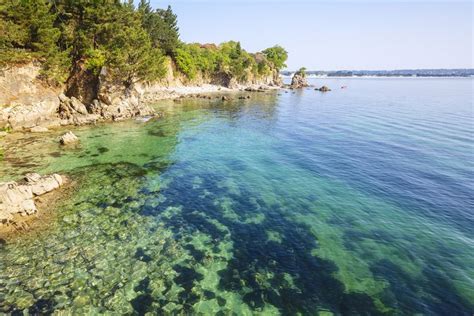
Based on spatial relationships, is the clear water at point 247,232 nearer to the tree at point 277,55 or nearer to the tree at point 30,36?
the tree at point 30,36

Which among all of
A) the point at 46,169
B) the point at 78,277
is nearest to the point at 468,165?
the point at 78,277

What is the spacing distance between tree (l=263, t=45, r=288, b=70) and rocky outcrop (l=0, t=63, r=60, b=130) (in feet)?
462

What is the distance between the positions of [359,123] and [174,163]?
42476 millimetres

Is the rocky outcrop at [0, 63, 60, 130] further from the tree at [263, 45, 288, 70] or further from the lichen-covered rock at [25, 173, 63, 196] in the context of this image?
the tree at [263, 45, 288, 70]

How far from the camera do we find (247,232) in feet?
60.2

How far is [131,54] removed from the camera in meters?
54.1

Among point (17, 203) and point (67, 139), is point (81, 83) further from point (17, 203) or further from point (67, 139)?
point (17, 203)

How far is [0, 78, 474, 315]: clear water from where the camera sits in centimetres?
1297

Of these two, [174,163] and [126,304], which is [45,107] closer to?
[174,163]

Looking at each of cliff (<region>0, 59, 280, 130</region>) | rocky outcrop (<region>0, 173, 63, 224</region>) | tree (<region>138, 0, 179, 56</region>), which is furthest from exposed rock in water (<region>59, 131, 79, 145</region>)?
tree (<region>138, 0, 179, 56</region>)

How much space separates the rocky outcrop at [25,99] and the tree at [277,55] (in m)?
141

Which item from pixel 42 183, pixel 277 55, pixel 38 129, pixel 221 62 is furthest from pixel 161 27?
pixel 277 55

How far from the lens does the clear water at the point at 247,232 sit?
12969 mm

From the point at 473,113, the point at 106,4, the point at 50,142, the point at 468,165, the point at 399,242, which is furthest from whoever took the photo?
the point at 473,113
